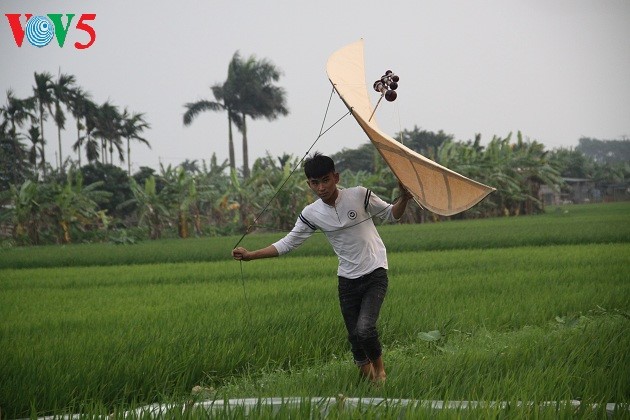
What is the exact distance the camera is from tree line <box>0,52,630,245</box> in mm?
16844

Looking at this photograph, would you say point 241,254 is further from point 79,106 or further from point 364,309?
point 79,106

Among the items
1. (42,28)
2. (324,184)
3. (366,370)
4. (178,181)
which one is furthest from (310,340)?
(178,181)

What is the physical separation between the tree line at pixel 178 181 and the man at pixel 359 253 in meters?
10.1

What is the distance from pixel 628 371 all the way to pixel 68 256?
9.47 m

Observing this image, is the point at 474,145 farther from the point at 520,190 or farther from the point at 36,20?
the point at 36,20

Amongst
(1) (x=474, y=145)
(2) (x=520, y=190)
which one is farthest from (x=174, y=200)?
(1) (x=474, y=145)

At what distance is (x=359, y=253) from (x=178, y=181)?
14.5 m

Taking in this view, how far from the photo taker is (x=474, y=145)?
26.7 metres

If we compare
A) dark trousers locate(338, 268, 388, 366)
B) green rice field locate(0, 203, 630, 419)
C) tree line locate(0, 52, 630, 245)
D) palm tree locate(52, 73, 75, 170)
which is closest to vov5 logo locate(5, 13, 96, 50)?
green rice field locate(0, 203, 630, 419)

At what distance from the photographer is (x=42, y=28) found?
220 inches

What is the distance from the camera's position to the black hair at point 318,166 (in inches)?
125

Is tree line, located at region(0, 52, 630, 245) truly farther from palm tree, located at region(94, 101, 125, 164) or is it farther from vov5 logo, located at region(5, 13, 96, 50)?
vov5 logo, located at region(5, 13, 96, 50)

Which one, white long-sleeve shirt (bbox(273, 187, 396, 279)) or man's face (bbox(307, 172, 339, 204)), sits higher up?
man's face (bbox(307, 172, 339, 204))

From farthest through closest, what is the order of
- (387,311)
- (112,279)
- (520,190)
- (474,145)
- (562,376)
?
1. (474,145)
2. (520,190)
3. (112,279)
4. (387,311)
5. (562,376)
